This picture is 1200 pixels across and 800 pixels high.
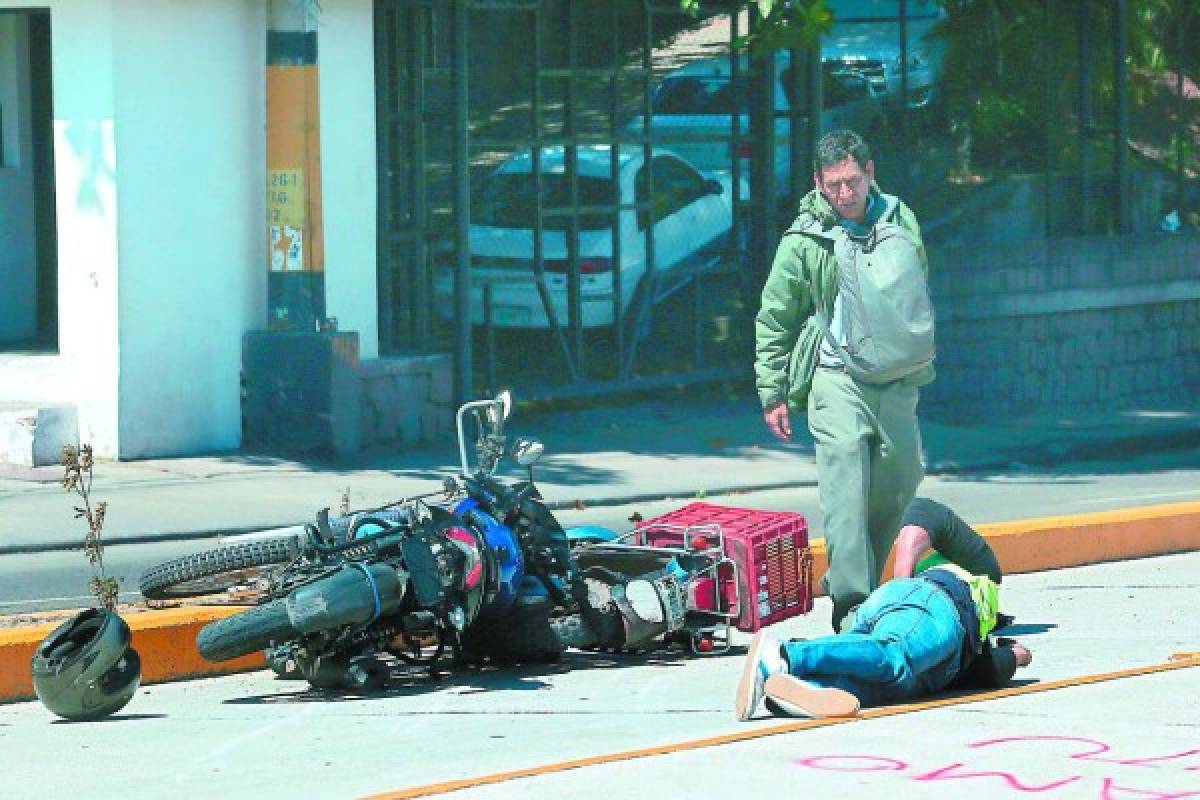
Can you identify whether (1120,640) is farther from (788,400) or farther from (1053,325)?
(1053,325)

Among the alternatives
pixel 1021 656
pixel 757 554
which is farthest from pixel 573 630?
pixel 1021 656

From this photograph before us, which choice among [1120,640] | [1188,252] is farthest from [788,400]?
[1188,252]

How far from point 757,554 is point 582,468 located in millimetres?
5954

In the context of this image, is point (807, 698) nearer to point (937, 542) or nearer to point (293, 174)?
point (937, 542)

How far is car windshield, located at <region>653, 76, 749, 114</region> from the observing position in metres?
17.1

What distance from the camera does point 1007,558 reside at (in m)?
11.0

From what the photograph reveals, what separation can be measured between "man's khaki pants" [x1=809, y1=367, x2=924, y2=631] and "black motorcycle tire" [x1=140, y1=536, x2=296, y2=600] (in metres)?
1.88

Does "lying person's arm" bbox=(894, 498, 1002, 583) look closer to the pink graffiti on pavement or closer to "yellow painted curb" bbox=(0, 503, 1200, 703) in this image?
"yellow painted curb" bbox=(0, 503, 1200, 703)

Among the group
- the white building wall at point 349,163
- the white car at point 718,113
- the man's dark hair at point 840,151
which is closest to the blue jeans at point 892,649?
the man's dark hair at point 840,151

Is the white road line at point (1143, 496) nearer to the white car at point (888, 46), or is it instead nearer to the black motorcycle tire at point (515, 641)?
the white car at point (888, 46)

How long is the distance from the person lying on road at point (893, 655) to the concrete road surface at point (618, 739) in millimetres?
117

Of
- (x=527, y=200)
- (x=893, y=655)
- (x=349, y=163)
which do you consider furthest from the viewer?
(x=527, y=200)

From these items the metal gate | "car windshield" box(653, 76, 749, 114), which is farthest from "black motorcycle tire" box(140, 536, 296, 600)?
"car windshield" box(653, 76, 749, 114)

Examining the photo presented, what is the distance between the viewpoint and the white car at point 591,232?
16219mm
